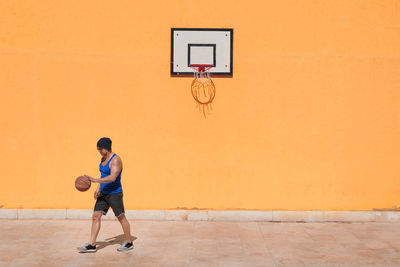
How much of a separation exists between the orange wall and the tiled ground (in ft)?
2.35

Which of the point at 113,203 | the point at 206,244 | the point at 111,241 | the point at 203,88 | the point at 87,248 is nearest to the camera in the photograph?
the point at 87,248

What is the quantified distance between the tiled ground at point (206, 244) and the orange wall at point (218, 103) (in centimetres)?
72

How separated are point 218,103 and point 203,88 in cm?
42

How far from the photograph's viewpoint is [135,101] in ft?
36.5

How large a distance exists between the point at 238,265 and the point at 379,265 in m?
2.03

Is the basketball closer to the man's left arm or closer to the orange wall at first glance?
the man's left arm

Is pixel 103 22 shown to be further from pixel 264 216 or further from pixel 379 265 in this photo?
pixel 379 265

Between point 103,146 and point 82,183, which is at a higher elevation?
point 103,146

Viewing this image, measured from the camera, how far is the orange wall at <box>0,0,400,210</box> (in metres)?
11.0

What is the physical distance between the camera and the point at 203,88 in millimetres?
11094

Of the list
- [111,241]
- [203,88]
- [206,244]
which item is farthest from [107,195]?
[203,88]

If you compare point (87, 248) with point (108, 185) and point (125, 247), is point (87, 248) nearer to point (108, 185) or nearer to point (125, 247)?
point (125, 247)

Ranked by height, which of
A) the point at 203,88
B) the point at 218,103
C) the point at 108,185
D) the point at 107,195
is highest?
the point at 203,88

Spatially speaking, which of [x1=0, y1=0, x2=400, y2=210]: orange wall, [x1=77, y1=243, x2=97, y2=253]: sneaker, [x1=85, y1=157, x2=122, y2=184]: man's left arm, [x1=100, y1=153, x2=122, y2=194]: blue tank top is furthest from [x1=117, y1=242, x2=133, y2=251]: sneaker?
[x1=0, y1=0, x2=400, y2=210]: orange wall
